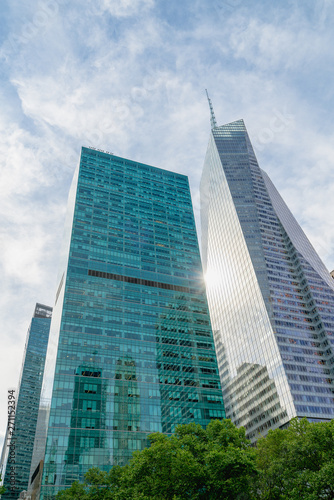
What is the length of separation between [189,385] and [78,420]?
28.4 meters

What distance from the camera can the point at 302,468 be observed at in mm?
42688

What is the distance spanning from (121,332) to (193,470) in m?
59.3

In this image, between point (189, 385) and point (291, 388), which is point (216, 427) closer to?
point (189, 385)

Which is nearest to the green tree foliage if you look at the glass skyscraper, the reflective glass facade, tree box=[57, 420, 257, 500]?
tree box=[57, 420, 257, 500]

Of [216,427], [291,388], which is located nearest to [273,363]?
[291,388]

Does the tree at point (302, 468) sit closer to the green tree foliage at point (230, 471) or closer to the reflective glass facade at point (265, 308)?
the green tree foliage at point (230, 471)

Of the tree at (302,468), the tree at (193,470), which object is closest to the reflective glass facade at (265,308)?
the tree at (302,468)

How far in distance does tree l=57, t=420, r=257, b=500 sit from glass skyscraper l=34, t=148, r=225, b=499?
36.1 m

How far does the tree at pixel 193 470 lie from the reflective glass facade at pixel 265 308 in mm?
82119

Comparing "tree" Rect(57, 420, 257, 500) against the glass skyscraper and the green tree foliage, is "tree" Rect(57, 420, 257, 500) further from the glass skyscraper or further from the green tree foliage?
the glass skyscraper

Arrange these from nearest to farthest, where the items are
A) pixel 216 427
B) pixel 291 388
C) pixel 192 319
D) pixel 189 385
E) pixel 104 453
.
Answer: pixel 216 427 < pixel 104 453 < pixel 189 385 < pixel 192 319 < pixel 291 388

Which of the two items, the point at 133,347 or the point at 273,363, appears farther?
the point at 273,363

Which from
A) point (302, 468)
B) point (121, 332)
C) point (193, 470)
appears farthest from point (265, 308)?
point (193, 470)

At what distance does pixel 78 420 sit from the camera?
3221 inches
